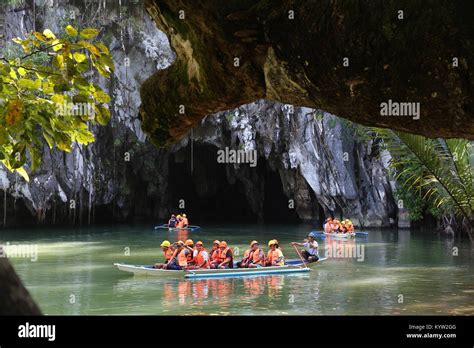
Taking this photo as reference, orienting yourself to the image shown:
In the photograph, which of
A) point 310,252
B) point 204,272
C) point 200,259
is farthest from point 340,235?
point 204,272

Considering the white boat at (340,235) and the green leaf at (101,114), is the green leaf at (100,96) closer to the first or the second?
the green leaf at (101,114)

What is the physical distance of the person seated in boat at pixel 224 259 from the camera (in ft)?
57.2

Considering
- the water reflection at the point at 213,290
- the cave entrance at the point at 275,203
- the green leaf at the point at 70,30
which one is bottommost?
the water reflection at the point at 213,290

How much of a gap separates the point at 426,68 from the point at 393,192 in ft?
101

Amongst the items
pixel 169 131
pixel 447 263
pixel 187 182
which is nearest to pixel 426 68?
pixel 169 131

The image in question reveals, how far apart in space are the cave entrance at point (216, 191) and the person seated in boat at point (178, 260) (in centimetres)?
2025

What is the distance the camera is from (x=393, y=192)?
3195 centimetres

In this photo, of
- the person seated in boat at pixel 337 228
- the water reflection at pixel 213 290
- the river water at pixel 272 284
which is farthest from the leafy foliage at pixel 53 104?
the person seated in boat at pixel 337 228

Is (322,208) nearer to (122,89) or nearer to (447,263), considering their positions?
(122,89)

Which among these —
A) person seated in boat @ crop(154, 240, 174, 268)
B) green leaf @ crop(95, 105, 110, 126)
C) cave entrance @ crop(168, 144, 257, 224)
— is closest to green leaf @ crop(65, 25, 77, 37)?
green leaf @ crop(95, 105, 110, 126)

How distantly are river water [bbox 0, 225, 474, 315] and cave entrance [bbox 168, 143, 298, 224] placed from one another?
13.3 m

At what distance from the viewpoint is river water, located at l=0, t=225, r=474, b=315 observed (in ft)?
44.5

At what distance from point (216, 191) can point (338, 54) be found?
4003cm

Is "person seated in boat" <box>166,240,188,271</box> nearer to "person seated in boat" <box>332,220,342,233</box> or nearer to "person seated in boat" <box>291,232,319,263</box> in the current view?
"person seated in boat" <box>291,232,319,263</box>
